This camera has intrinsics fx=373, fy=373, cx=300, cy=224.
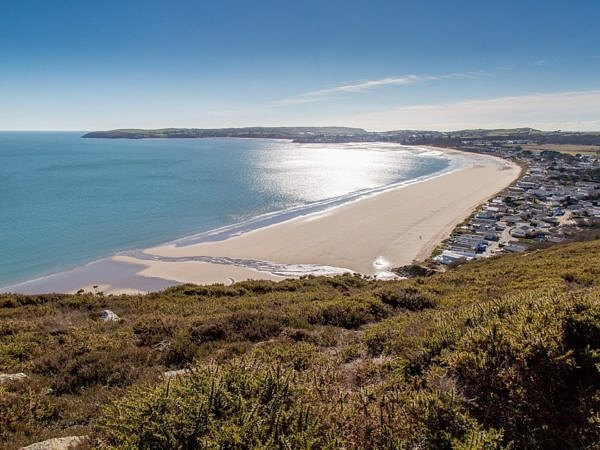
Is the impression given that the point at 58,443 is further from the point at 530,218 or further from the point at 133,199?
the point at 133,199

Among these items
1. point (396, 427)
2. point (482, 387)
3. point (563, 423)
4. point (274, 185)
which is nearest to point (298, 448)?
point (396, 427)

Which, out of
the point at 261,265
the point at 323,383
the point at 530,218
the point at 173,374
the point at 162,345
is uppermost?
the point at 323,383

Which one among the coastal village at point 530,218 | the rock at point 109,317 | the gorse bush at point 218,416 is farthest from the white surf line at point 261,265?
the gorse bush at point 218,416

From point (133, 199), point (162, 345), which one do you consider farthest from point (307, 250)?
point (133, 199)

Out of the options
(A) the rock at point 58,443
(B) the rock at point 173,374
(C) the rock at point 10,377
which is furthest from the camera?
(C) the rock at point 10,377

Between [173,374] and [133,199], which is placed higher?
[173,374]

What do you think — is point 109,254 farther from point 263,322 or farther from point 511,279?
point 511,279

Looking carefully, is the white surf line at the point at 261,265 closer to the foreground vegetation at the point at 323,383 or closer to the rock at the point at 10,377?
the foreground vegetation at the point at 323,383
